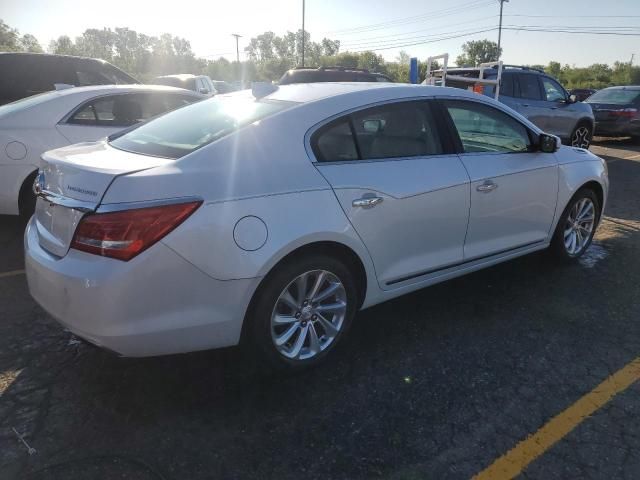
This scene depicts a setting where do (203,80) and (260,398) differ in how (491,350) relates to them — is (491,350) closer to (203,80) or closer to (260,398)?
(260,398)

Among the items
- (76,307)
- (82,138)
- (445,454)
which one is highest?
(82,138)

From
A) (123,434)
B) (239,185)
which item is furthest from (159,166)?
(123,434)

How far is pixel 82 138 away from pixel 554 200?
14.3 ft

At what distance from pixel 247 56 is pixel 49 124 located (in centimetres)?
13240

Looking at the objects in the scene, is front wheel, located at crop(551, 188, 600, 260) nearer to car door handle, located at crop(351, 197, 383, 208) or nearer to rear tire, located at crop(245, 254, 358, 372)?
car door handle, located at crop(351, 197, 383, 208)

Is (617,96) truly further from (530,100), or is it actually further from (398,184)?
(398,184)

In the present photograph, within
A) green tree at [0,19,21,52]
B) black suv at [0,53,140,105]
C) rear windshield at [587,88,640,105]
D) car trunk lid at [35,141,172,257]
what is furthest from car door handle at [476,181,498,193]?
green tree at [0,19,21,52]

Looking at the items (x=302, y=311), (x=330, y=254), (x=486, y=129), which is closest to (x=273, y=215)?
(x=330, y=254)

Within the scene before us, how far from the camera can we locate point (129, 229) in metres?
2.37

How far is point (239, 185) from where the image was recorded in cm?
260

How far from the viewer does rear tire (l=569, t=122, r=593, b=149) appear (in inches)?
436

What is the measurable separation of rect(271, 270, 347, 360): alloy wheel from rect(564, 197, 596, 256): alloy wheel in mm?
2604

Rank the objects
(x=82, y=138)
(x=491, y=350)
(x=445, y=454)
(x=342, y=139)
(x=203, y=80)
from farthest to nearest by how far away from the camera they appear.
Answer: (x=203, y=80), (x=82, y=138), (x=491, y=350), (x=342, y=139), (x=445, y=454)

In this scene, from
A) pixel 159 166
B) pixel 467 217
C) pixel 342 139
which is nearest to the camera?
pixel 159 166
